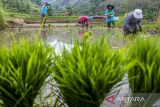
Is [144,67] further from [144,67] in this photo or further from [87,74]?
[87,74]

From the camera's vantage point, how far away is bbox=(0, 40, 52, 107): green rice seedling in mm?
2256

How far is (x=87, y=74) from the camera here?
217cm

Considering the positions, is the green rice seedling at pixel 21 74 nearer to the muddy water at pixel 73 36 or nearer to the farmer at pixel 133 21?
the muddy water at pixel 73 36

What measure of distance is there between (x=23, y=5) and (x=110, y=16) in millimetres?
16088

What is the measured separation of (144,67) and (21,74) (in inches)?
31.9

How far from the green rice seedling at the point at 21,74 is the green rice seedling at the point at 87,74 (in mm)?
127

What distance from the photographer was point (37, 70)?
2.35 m

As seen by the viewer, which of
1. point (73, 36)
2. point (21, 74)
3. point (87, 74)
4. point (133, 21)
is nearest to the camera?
point (87, 74)

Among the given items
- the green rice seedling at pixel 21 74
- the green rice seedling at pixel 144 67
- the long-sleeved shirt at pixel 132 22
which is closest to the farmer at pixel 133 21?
the long-sleeved shirt at pixel 132 22

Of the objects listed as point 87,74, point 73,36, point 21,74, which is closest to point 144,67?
point 87,74

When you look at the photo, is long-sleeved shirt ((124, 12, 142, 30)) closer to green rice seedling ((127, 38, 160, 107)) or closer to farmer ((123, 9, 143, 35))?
farmer ((123, 9, 143, 35))

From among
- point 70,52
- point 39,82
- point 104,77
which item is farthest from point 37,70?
point 104,77

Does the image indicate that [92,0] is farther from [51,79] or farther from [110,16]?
[51,79]

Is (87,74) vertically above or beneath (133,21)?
above
